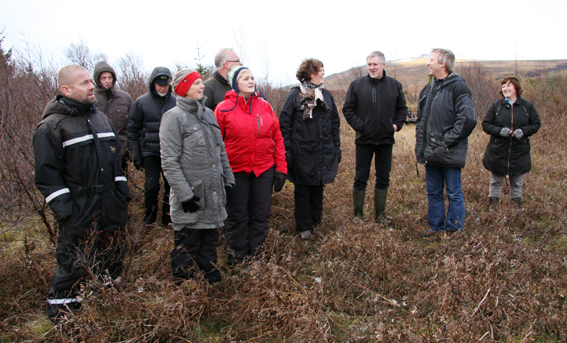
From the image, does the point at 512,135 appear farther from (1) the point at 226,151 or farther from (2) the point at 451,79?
(1) the point at 226,151

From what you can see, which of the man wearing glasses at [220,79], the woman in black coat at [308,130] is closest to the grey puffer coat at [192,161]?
the man wearing glasses at [220,79]

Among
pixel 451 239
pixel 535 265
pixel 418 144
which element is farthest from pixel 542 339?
pixel 418 144

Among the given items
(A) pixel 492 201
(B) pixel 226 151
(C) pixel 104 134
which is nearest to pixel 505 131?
(A) pixel 492 201

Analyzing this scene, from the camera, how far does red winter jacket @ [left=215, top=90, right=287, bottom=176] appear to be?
11.6 ft

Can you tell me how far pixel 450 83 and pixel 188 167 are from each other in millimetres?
3273

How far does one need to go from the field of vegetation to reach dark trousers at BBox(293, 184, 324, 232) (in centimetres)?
21

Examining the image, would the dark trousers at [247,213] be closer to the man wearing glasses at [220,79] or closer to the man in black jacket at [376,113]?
the man wearing glasses at [220,79]

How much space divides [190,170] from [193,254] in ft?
2.62

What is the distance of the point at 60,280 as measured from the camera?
265cm

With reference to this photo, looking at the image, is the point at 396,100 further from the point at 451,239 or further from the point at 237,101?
the point at 237,101

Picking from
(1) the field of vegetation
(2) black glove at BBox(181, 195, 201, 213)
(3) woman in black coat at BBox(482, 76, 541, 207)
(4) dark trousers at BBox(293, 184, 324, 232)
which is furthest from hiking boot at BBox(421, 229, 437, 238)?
(2) black glove at BBox(181, 195, 201, 213)

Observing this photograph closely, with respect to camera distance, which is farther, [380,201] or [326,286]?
[380,201]

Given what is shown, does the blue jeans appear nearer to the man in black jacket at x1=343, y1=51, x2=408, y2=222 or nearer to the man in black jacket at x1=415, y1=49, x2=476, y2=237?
the man in black jacket at x1=415, y1=49, x2=476, y2=237

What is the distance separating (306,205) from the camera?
14.9ft
